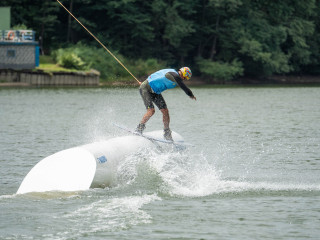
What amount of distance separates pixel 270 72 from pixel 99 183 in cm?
5516

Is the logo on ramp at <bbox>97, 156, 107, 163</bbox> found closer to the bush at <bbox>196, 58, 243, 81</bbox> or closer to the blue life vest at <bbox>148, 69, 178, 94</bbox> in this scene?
the blue life vest at <bbox>148, 69, 178, 94</bbox>

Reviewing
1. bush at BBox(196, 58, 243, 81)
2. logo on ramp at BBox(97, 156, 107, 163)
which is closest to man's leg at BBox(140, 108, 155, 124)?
logo on ramp at BBox(97, 156, 107, 163)

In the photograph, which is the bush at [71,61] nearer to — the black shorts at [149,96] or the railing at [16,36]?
the railing at [16,36]

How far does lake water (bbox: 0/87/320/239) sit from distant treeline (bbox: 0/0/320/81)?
114 feet

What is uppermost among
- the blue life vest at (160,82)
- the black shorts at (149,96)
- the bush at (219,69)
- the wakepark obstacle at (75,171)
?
the blue life vest at (160,82)

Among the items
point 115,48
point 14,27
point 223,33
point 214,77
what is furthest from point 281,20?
point 14,27

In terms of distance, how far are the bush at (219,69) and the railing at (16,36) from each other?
16366 millimetres

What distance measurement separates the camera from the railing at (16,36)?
5434cm

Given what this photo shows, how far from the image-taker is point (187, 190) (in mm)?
14047

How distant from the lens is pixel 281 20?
72812mm

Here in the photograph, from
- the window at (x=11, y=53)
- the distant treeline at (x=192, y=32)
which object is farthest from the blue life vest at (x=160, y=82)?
the distant treeline at (x=192, y=32)

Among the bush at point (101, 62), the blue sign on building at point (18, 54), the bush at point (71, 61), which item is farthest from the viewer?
the bush at point (101, 62)

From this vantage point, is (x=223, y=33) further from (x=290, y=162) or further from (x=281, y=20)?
(x=290, y=162)

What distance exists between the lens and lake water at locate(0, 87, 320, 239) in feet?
36.7
